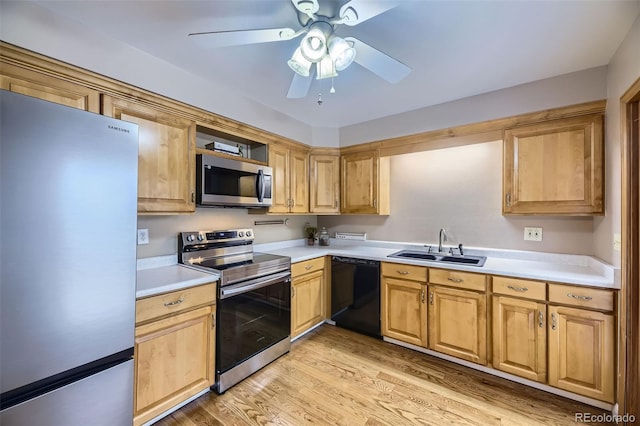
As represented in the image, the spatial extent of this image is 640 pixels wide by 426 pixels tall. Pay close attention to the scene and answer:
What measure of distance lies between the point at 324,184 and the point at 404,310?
1.75 meters

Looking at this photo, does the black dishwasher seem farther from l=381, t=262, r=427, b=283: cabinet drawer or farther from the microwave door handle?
the microwave door handle

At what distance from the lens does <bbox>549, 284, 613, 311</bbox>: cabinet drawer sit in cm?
173

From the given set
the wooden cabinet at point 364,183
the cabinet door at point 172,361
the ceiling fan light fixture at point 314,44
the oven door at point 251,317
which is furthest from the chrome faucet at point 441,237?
the cabinet door at point 172,361

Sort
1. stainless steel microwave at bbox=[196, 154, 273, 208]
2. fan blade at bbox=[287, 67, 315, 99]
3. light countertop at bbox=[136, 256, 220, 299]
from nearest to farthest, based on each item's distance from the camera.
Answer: light countertop at bbox=[136, 256, 220, 299]
fan blade at bbox=[287, 67, 315, 99]
stainless steel microwave at bbox=[196, 154, 273, 208]

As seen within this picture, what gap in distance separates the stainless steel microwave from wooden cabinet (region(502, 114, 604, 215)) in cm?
228

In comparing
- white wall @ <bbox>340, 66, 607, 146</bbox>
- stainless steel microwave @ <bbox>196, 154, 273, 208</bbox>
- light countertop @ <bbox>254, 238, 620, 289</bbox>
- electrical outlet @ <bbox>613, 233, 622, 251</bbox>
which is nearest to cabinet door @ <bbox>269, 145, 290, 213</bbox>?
stainless steel microwave @ <bbox>196, 154, 273, 208</bbox>

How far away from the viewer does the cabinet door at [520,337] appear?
1.95 m

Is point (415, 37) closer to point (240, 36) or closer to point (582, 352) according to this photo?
point (240, 36)

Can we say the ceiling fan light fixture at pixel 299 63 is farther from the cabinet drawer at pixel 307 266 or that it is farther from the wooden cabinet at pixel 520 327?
the wooden cabinet at pixel 520 327

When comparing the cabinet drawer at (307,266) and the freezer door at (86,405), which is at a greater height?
the cabinet drawer at (307,266)

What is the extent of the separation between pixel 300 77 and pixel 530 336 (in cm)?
255

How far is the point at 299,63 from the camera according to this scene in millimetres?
1500

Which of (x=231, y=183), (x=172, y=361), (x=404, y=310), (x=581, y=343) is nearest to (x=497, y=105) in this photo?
(x=581, y=343)

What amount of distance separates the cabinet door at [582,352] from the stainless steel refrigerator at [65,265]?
2782 millimetres
